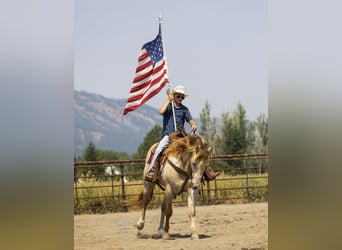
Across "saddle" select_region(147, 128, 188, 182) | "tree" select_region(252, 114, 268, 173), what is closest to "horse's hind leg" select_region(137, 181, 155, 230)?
"saddle" select_region(147, 128, 188, 182)

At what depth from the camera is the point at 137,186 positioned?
11.5 metres

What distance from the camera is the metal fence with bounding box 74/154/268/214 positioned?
11.1 meters

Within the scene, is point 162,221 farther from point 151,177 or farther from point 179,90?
point 179,90

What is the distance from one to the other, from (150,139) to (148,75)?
36.0 ft

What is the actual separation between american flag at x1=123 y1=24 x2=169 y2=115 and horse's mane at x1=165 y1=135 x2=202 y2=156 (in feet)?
2.28

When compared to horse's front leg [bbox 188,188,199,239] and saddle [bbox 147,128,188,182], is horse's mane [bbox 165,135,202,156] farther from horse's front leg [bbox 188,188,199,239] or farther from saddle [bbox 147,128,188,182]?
horse's front leg [bbox 188,188,199,239]

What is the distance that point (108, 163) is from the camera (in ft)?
36.0

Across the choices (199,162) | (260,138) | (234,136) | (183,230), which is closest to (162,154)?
(199,162)

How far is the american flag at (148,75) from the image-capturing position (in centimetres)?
862

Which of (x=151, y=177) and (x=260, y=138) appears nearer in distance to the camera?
(x=151, y=177)
